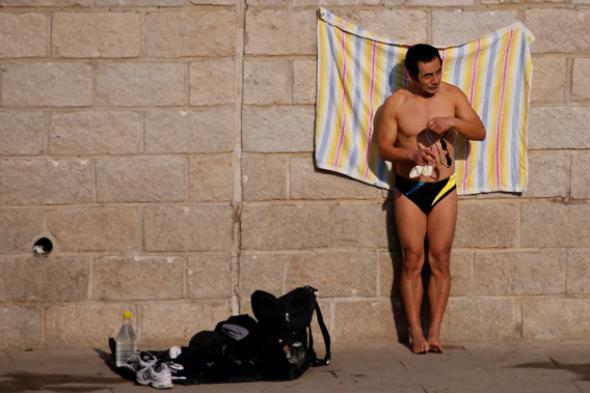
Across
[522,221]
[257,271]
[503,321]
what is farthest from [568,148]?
[257,271]

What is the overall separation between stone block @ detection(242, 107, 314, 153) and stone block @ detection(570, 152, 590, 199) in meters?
2.00

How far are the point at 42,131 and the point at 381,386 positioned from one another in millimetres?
3072

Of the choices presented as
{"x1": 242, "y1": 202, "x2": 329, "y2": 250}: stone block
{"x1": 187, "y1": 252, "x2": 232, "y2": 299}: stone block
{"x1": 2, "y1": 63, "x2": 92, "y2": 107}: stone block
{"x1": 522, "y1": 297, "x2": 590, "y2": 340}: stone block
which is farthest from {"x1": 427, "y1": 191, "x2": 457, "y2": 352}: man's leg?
{"x1": 2, "y1": 63, "x2": 92, "y2": 107}: stone block

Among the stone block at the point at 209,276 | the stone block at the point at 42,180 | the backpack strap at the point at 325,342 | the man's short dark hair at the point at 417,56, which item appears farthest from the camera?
the stone block at the point at 209,276

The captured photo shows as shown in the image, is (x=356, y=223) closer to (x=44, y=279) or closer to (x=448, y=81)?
(x=448, y=81)

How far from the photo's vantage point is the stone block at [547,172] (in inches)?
404

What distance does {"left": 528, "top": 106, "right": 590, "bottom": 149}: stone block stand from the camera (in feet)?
33.5

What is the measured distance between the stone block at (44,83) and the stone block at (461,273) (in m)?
2.94

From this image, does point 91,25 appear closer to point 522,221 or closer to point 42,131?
point 42,131

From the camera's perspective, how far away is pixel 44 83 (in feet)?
32.9

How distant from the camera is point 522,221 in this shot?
10.3 m

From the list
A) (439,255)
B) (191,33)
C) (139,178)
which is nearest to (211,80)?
(191,33)

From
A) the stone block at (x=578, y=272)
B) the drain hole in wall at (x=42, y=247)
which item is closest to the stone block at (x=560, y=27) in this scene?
the stone block at (x=578, y=272)

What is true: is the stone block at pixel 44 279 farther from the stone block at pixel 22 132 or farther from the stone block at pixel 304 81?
the stone block at pixel 304 81
